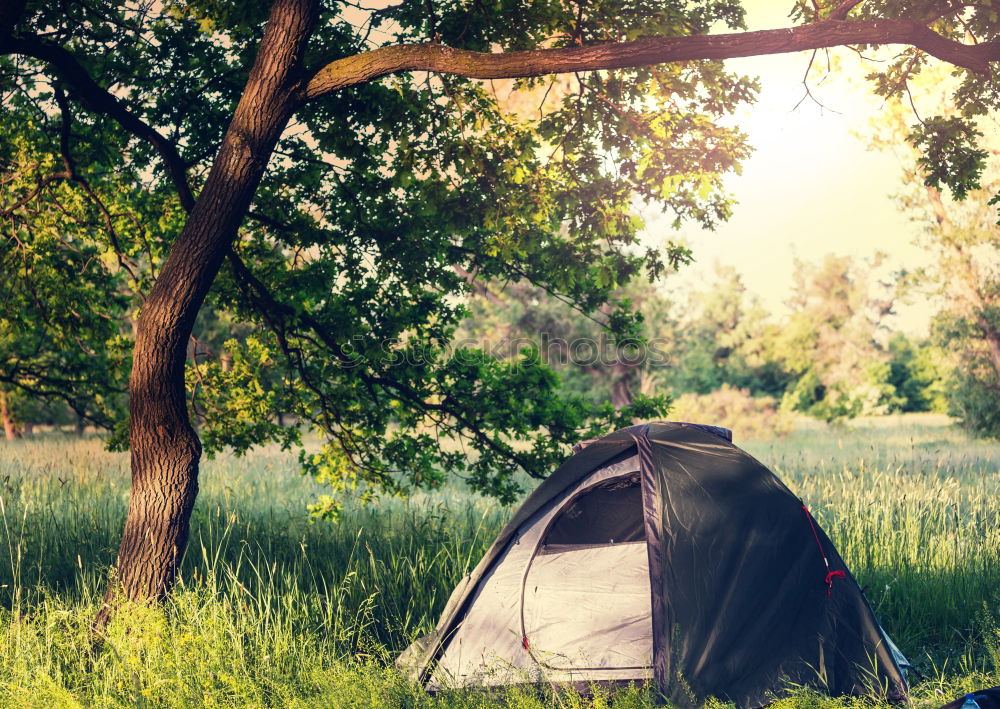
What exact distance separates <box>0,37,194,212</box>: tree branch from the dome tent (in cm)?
395

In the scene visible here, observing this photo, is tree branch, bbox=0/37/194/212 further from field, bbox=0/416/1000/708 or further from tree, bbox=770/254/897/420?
tree, bbox=770/254/897/420

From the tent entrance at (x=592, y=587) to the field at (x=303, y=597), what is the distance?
35 cm

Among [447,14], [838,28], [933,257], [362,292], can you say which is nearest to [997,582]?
[838,28]

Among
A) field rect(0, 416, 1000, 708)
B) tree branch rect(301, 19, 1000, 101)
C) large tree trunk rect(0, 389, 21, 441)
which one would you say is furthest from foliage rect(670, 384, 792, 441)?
tree branch rect(301, 19, 1000, 101)

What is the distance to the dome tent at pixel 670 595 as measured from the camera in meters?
4.94

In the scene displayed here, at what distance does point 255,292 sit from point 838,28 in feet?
17.4

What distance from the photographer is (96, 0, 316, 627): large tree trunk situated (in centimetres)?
566

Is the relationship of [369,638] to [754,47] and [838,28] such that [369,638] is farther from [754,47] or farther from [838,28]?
[838,28]

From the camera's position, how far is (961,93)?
652cm

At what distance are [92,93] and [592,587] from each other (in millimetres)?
5373

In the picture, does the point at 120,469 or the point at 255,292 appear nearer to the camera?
the point at 255,292

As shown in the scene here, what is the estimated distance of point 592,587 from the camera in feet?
17.4

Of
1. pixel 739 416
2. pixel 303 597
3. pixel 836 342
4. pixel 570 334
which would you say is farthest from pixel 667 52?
pixel 836 342

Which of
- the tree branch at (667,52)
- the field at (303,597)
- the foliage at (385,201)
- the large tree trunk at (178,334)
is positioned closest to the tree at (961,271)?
the field at (303,597)
